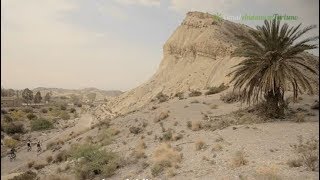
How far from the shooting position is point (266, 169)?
12.3 m

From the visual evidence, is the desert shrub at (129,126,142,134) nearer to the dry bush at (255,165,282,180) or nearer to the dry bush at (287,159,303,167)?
the dry bush at (255,165,282,180)

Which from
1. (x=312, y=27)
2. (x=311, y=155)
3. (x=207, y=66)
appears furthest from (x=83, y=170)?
(x=207, y=66)

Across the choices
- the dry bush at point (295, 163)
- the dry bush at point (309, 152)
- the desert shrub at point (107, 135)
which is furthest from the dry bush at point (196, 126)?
the dry bush at point (295, 163)

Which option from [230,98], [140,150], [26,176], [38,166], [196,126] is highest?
[230,98]

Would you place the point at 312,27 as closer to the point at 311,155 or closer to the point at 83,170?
the point at 311,155

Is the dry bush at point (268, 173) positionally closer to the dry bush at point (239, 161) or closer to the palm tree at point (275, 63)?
the dry bush at point (239, 161)

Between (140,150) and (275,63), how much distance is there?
7.59 meters

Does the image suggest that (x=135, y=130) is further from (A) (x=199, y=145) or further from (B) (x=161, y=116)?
(A) (x=199, y=145)

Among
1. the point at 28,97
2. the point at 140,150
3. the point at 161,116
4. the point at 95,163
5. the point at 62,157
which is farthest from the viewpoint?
the point at 28,97

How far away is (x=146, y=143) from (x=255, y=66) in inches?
265

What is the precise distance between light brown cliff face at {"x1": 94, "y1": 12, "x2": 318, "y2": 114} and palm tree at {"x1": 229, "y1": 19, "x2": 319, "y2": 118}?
16.9 m

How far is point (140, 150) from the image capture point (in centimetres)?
1991

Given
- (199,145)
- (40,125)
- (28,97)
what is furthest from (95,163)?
(28,97)

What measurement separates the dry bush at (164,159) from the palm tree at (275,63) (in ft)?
18.7
